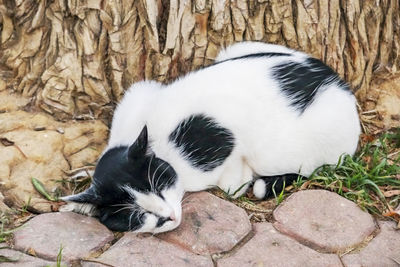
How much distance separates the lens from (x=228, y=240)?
9.61ft

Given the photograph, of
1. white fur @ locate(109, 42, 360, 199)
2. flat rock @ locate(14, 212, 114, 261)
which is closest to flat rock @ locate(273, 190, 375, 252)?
white fur @ locate(109, 42, 360, 199)

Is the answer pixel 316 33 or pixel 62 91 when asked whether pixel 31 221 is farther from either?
pixel 316 33

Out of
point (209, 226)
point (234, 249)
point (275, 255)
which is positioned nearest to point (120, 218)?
point (209, 226)

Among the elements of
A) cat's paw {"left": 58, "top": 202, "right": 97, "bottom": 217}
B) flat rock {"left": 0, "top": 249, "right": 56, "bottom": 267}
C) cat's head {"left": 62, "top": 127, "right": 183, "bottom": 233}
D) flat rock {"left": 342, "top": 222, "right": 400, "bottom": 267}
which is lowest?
flat rock {"left": 342, "top": 222, "right": 400, "bottom": 267}

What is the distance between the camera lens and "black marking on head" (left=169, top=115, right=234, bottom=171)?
10.3 ft

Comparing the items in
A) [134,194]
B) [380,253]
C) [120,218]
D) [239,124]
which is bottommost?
[380,253]

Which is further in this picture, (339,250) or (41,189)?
(41,189)

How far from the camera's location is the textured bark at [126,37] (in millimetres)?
3441

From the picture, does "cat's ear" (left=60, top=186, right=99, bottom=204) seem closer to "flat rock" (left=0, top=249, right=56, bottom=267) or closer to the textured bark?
"flat rock" (left=0, top=249, right=56, bottom=267)

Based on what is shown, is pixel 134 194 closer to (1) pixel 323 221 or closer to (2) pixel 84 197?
(2) pixel 84 197

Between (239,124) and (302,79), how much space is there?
470 millimetres

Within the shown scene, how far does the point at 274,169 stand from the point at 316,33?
3.09 feet

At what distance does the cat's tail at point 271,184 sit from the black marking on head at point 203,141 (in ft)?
0.95

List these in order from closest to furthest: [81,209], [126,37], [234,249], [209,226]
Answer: [234,249]
[209,226]
[81,209]
[126,37]
